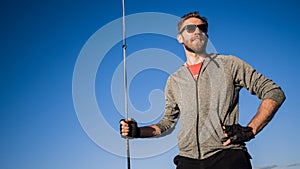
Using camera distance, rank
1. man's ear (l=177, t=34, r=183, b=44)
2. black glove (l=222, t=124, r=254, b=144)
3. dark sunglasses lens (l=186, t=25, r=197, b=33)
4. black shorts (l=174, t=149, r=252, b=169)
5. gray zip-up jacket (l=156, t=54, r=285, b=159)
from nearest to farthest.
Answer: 1. black glove (l=222, t=124, r=254, b=144)
2. black shorts (l=174, t=149, r=252, b=169)
3. gray zip-up jacket (l=156, t=54, r=285, b=159)
4. dark sunglasses lens (l=186, t=25, r=197, b=33)
5. man's ear (l=177, t=34, r=183, b=44)

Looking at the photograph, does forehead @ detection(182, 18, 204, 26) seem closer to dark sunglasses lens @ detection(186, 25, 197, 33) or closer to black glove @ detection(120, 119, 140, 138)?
dark sunglasses lens @ detection(186, 25, 197, 33)

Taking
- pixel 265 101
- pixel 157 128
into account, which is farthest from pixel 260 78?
pixel 157 128

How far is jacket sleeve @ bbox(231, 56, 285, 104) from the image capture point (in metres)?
5.32

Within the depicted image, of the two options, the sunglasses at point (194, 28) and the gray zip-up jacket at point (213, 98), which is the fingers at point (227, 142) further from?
the sunglasses at point (194, 28)

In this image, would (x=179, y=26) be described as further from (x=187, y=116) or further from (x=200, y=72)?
(x=187, y=116)

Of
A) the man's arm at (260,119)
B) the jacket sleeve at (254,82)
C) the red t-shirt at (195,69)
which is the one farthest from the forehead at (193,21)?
the man's arm at (260,119)

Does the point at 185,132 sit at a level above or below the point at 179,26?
below

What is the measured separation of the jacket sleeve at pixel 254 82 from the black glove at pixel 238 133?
1.65 ft

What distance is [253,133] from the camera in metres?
5.16

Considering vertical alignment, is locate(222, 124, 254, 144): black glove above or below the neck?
below

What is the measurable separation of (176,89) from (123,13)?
1.29 metres

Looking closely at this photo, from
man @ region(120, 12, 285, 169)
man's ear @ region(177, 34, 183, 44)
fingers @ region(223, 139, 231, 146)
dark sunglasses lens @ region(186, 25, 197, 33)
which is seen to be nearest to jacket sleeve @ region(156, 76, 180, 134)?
man @ region(120, 12, 285, 169)

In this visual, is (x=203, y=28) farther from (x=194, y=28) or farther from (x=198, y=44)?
(x=198, y=44)

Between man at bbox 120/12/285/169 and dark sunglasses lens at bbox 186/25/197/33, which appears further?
dark sunglasses lens at bbox 186/25/197/33
